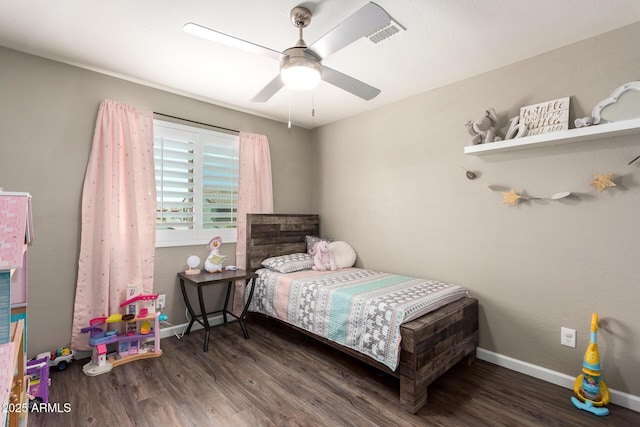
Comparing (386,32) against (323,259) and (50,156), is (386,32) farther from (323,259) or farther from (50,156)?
(50,156)

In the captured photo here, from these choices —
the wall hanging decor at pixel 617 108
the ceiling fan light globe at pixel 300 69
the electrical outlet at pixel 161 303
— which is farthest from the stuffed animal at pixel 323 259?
the wall hanging decor at pixel 617 108

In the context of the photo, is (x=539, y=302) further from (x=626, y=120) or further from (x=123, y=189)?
(x=123, y=189)

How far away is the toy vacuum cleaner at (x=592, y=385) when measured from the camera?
1911 millimetres

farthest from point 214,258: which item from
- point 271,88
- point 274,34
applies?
point 274,34

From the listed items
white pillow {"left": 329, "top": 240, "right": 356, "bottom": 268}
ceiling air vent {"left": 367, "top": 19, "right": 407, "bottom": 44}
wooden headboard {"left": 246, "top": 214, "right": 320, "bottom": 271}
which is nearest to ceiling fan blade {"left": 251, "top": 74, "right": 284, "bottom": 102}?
ceiling air vent {"left": 367, "top": 19, "right": 407, "bottom": 44}

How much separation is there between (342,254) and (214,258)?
4.52ft

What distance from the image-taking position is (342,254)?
353 cm

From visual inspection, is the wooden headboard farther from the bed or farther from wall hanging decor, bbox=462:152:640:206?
wall hanging decor, bbox=462:152:640:206

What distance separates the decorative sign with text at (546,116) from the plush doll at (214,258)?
9.16 ft

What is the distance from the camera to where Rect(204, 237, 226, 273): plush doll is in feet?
9.96

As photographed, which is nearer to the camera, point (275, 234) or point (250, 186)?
point (250, 186)

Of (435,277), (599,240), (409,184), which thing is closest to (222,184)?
(409,184)

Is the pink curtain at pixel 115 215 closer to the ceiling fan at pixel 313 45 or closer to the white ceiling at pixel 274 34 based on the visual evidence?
the white ceiling at pixel 274 34

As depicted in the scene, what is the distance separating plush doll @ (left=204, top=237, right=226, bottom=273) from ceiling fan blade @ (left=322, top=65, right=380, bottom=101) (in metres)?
1.95
